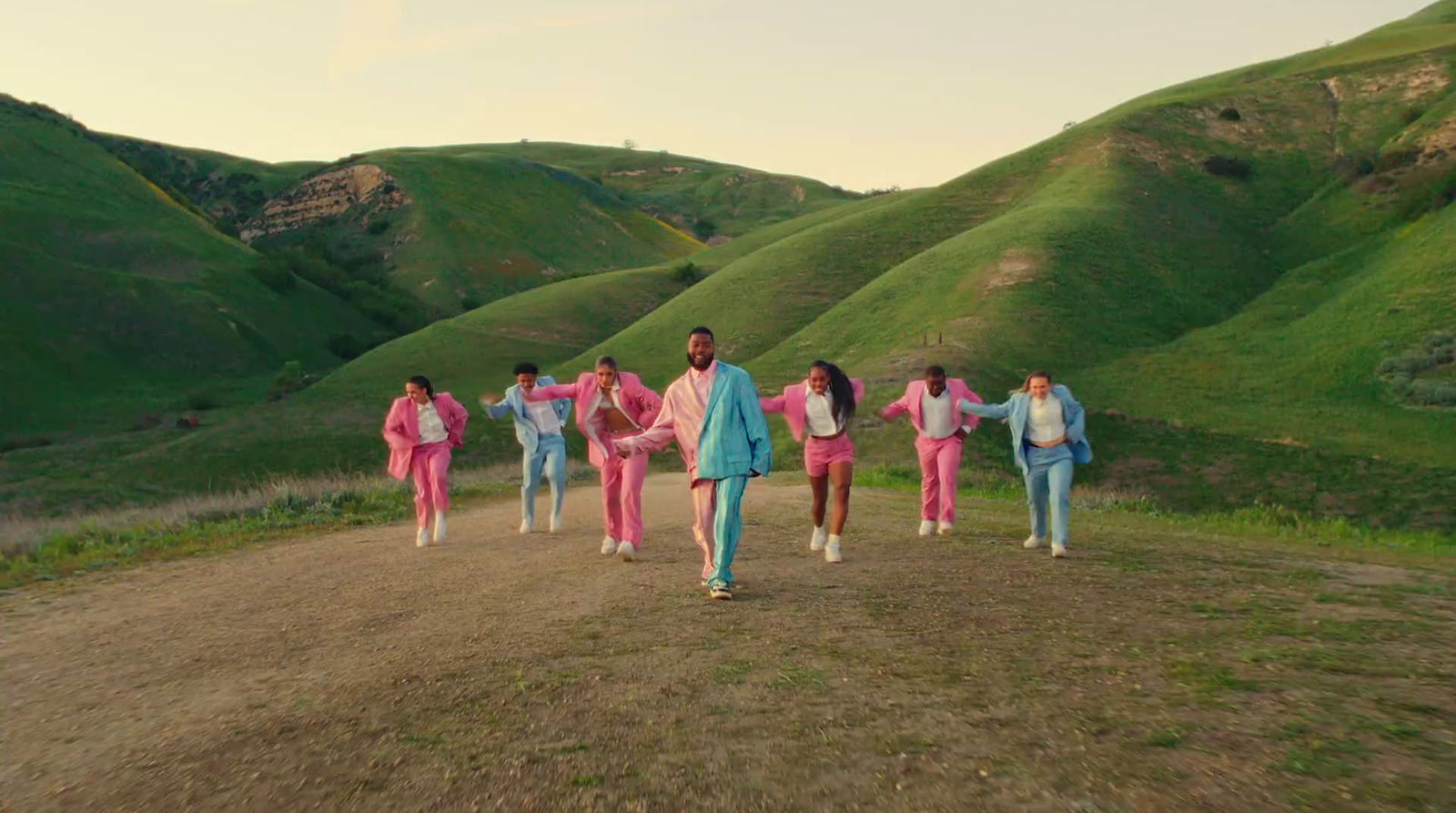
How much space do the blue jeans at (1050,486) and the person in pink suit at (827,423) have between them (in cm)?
230

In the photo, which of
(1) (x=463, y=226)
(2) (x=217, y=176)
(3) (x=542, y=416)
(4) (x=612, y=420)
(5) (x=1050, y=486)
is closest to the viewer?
(5) (x=1050, y=486)

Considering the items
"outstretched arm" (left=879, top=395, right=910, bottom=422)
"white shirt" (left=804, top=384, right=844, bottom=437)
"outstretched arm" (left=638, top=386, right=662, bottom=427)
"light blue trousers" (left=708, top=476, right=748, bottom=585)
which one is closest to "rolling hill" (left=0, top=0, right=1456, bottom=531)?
"outstretched arm" (left=879, top=395, right=910, bottom=422)

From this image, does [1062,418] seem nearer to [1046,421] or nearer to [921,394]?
[1046,421]

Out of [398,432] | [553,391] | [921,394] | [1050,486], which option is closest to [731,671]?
[1050,486]

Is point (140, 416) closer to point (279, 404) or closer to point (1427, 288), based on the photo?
point (279, 404)

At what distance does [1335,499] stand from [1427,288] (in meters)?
22.9

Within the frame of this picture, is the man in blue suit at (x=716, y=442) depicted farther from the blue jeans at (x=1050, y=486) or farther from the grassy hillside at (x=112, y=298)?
the grassy hillside at (x=112, y=298)

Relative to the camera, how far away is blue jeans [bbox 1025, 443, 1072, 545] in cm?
1172

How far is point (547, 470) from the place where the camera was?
14.8 metres

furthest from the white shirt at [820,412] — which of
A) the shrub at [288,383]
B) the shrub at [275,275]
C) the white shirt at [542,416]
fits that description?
the shrub at [275,275]

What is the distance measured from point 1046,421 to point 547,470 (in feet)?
22.3

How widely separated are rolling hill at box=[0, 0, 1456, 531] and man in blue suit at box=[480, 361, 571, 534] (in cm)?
1651

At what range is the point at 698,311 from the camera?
2665 inches

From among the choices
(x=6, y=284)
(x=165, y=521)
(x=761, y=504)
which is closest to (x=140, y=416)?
(x=6, y=284)
